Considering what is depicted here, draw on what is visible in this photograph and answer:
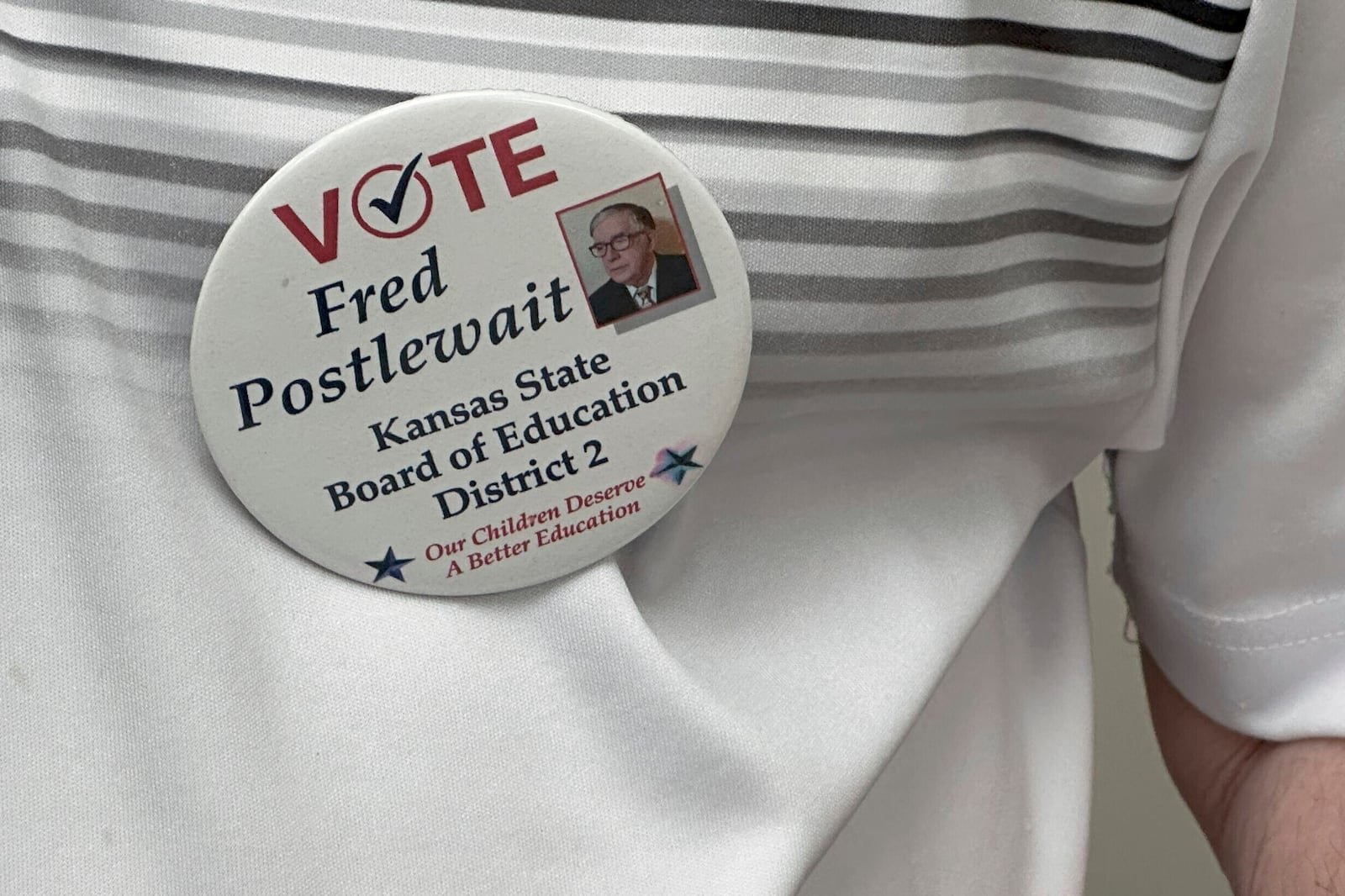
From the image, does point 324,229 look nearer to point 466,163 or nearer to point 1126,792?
point 466,163

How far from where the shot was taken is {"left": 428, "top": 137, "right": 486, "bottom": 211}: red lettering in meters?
→ 0.32

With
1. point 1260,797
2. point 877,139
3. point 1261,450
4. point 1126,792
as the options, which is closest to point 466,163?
point 877,139

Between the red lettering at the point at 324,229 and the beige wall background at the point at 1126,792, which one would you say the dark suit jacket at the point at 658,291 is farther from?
the beige wall background at the point at 1126,792

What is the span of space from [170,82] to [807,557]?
25cm

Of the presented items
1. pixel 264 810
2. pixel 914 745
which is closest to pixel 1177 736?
pixel 914 745

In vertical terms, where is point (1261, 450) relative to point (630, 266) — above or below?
below

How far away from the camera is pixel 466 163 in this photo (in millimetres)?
325

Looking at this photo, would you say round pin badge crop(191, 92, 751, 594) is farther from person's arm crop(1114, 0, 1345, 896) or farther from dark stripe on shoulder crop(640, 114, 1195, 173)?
person's arm crop(1114, 0, 1345, 896)

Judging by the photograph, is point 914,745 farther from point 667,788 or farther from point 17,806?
point 17,806

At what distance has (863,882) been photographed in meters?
0.45

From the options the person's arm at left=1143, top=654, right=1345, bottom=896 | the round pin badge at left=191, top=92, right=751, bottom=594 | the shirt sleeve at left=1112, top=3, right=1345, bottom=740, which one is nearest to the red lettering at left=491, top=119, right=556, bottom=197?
the round pin badge at left=191, top=92, right=751, bottom=594

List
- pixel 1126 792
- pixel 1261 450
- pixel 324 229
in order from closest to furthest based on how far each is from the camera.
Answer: pixel 324 229, pixel 1261 450, pixel 1126 792

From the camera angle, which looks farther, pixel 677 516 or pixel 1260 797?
pixel 1260 797

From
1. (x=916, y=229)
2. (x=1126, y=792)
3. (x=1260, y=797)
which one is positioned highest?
(x=916, y=229)
